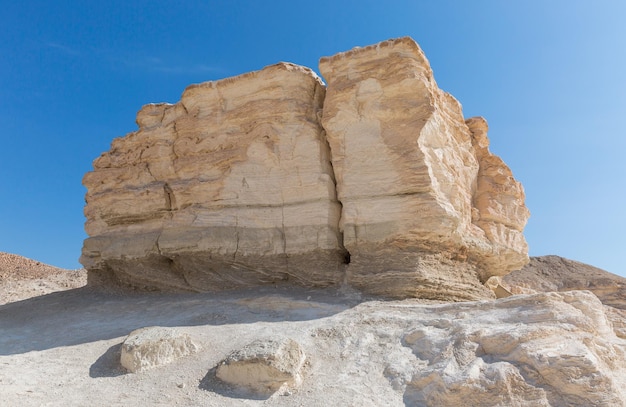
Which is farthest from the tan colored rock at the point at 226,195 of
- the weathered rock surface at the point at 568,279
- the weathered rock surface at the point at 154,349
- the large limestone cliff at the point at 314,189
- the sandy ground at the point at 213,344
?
the weathered rock surface at the point at 568,279

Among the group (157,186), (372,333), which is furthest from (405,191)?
(157,186)

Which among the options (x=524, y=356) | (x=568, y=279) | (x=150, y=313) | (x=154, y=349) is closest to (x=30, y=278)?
(x=150, y=313)

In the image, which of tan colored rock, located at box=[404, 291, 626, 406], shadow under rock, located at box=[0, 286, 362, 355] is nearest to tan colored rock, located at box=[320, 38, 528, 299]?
shadow under rock, located at box=[0, 286, 362, 355]

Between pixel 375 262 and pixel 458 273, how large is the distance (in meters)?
1.73

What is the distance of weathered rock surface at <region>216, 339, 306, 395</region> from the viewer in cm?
607

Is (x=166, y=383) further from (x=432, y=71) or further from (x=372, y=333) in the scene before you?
(x=432, y=71)

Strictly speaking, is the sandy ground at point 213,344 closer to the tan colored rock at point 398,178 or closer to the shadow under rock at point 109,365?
the shadow under rock at point 109,365

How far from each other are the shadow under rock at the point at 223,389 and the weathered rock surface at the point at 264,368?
0.17 feet

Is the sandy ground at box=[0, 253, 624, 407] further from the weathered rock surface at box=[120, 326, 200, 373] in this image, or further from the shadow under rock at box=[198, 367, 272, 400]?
the weathered rock surface at box=[120, 326, 200, 373]

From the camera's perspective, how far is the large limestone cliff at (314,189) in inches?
359

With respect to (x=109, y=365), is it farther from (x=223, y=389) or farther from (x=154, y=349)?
(x=223, y=389)

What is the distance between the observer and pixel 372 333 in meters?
7.21

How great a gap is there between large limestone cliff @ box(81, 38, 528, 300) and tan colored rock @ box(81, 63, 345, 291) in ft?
0.10

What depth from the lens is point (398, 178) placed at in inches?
359
